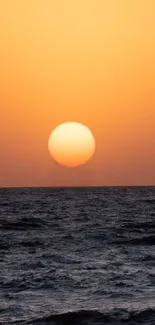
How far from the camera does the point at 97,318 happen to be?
17.2 m

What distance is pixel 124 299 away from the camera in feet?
63.6

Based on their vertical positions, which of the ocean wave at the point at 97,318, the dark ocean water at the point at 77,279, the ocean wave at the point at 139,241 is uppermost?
the ocean wave at the point at 139,241

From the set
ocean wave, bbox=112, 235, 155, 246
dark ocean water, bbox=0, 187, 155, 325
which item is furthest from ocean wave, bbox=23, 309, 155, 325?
ocean wave, bbox=112, 235, 155, 246

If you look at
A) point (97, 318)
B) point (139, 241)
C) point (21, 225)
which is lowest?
point (97, 318)

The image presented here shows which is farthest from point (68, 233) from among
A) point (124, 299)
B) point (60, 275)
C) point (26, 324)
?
point (26, 324)

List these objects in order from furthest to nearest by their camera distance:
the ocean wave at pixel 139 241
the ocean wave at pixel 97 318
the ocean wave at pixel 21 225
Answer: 1. the ocean wave at pixel 21 225
2. the ocean wave at pixel 139 241
3. the ocean wave at pixel 97 318

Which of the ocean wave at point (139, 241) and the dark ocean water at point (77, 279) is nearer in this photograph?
the dark ocean water at point (77, 279)

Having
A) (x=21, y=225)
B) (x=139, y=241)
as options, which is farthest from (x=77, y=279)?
(x=21, y=225)

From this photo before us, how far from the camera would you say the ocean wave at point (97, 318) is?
1684cm

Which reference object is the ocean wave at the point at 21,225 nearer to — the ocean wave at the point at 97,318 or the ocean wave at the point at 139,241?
the ocean wave at the point at 139,241

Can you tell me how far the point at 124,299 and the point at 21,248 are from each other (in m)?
12.9

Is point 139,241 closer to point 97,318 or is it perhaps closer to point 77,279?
point 77,279

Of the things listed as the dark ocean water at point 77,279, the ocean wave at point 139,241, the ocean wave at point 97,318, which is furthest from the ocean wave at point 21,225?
the ocean wave at point 97,318

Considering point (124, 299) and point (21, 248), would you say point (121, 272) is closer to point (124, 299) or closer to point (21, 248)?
point (124, 299)
